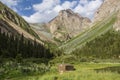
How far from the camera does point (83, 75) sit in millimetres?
38719

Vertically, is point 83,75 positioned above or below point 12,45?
below

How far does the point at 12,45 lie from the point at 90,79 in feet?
518

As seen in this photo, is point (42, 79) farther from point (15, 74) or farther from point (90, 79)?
point (15, 74)

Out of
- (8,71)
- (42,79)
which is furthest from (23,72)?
(42,79)

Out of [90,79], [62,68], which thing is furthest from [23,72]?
[90,79]

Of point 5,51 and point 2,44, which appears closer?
point 5,51

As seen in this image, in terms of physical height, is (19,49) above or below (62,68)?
above

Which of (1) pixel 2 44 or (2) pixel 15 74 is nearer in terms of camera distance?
(2) pixel 15 74

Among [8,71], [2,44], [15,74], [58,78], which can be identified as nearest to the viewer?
[58,78]

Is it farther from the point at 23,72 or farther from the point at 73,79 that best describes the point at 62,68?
the point at 73,79

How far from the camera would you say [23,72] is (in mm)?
62688

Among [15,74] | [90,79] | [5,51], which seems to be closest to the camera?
[90,79]

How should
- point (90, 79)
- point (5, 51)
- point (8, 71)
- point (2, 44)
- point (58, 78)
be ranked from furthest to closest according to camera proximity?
1. point (2, 44)
2. point (5, 51)
3. point (8, 71)
4. point (58, 78)
5. point (90, 79)

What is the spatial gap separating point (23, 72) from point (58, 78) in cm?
2473
